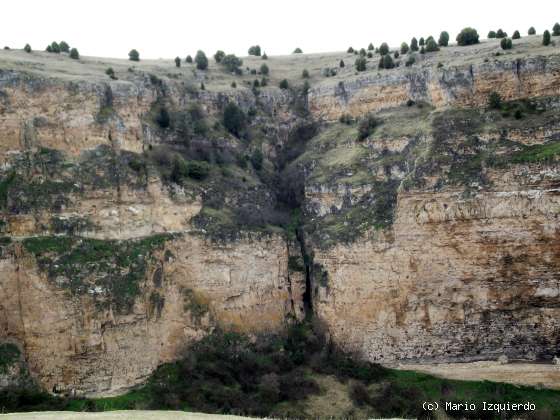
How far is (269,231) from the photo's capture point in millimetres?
37188

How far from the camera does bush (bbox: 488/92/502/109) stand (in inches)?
1368

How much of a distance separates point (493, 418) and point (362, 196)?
47.2ft

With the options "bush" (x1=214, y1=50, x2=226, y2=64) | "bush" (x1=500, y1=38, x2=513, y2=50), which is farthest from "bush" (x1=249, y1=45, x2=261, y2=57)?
"bush" (x1=500, y1=38, x2=513, y2=50)

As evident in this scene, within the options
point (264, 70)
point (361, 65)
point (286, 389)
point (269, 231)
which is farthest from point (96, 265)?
point (361, 65)

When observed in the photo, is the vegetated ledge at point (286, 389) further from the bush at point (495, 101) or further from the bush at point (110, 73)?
the bush at point (110, 73)

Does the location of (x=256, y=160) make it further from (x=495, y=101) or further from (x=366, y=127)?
(x=495, y=101)

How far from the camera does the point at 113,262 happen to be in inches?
1231

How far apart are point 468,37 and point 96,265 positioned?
30.3 meters

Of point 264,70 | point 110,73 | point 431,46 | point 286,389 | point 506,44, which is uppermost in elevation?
point 264,70

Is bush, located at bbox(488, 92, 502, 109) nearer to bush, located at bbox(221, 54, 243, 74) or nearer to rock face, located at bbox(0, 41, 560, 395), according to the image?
rock face, located at bbox(0, 41, 560, 395)

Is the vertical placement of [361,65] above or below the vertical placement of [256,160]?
above

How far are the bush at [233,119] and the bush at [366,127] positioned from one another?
29.0 ft

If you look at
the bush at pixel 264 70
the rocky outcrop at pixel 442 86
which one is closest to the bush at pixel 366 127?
the rocky outcrop at pixel 442 86

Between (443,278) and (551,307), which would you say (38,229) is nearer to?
(443,278)
